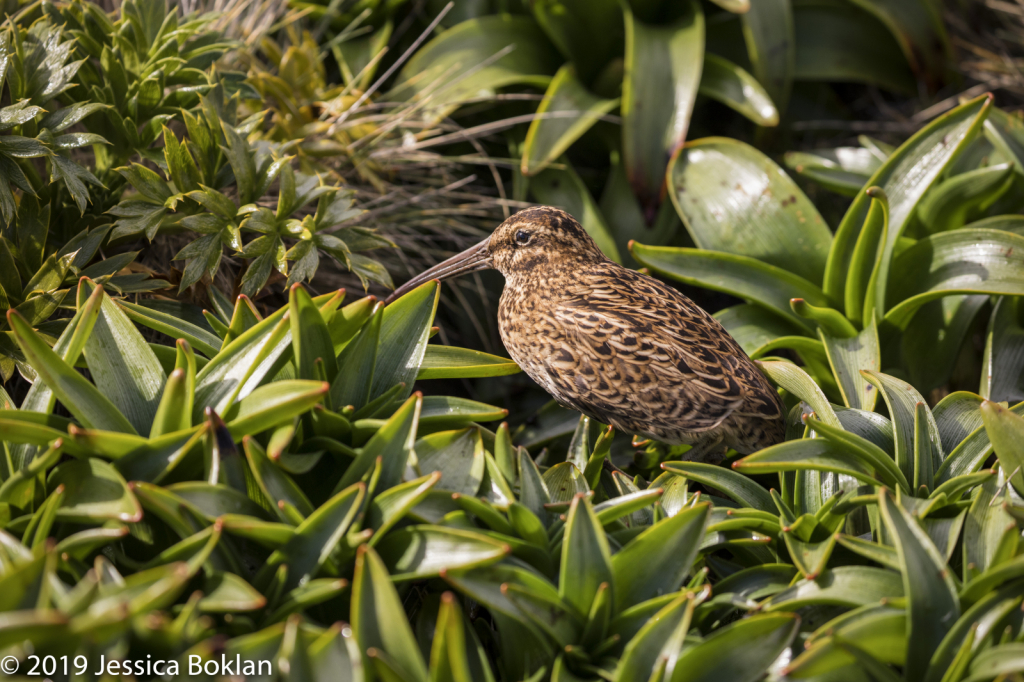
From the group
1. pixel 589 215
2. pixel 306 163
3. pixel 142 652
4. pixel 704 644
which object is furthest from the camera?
pixel 589 215

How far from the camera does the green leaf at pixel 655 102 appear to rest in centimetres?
305

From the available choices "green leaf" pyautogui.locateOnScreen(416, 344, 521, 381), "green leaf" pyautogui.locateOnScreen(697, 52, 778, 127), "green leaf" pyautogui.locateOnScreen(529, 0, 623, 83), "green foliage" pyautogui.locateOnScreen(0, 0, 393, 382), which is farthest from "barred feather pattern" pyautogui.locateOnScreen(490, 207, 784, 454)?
"green leaf" pyautogui.locateOnScreen(529, 0, 623, 83)

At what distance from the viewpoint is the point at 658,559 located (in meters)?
1.55

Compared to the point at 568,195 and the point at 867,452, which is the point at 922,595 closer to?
the point at 867,452

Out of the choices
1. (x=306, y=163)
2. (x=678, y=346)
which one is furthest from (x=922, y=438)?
(x=306, y=163)

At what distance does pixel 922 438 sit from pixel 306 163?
2273 mm

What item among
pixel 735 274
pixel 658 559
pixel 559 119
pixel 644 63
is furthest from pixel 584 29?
pixel 658 559

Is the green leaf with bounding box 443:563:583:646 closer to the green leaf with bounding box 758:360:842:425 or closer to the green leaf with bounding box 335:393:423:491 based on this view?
the green leaf with bounding box 335:393:423:491

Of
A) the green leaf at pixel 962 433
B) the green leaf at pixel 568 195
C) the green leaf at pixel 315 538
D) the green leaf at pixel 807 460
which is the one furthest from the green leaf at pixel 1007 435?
the green leaf at pixel 568 195

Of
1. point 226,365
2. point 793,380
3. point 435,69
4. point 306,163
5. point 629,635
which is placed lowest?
point 629,635

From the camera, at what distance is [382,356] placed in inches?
74.9

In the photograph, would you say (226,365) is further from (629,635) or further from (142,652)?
(629,635)

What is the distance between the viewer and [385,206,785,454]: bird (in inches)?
78.4

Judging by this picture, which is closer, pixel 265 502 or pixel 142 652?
pixel 142 652
